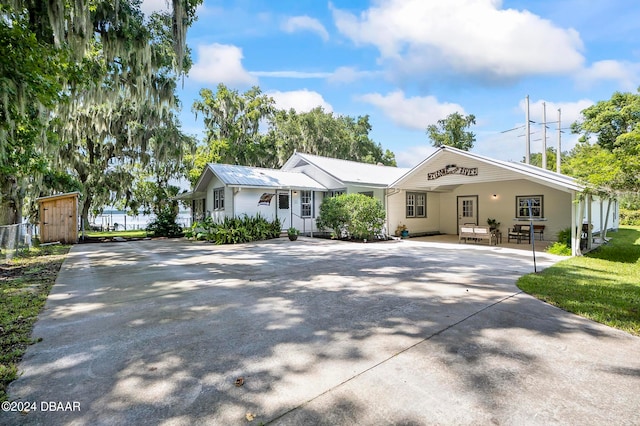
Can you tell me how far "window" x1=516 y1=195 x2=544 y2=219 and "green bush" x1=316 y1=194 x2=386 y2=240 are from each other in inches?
264

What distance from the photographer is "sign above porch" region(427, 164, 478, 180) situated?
12734 millimetres

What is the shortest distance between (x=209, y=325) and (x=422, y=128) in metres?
39.7

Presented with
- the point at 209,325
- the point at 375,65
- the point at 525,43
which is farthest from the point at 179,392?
the point at 375,65

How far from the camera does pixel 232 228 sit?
1377 cm

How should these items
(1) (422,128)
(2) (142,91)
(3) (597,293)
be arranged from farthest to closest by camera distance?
1. (1) (422,128)
2. (2) (142,91)
3. (3) (597,293)

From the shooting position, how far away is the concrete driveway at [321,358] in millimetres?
2201

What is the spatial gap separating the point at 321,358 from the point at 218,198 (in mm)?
14964

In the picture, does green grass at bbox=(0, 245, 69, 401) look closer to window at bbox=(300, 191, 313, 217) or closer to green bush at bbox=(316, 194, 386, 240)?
green bush at bbox=(316, 194, 386, 240)

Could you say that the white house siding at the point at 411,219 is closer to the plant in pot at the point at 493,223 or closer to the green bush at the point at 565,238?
the plant in pot at the point at 493,223

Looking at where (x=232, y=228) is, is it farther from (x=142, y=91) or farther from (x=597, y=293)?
(x=597, y=293)

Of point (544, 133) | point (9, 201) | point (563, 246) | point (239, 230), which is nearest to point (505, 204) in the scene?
point (563, 246)

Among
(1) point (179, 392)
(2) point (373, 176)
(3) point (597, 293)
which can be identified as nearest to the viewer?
(1) point (179, 392)

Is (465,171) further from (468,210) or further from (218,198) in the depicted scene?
(218,198)

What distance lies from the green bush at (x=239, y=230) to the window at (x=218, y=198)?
59.4 inches
